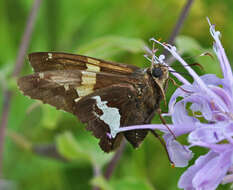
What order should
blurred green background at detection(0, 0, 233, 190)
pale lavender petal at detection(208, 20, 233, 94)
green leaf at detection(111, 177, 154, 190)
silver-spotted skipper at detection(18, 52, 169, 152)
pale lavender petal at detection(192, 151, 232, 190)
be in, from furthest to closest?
1. blurred green background at detection(0, 0, 233, 190)
2. green leaf at detection(111, 177, 154, 190)
3. silver-spotted skipper at detection(18, 52, 169, 152)
4. pale lavender petal at detection(208, 20, 233, 94)
5. pale lavender petal at detection(192, 151, 232, 190)

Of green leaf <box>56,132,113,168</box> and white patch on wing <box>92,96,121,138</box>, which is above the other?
white patch on wing <box>92,96,121,138</box>

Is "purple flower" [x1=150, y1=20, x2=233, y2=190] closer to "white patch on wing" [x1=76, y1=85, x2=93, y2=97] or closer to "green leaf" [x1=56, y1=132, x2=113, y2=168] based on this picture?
"white patch on wing" [x1=76, y1=85, x2=93, y2=97]

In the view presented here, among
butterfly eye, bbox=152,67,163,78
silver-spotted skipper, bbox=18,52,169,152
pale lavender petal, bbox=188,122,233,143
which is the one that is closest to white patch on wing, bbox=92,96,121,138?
silver-spotted skipper, bbox=18,52,169,152

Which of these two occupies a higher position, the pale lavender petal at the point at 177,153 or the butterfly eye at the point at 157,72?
the butterfly eye at the point at 157,72

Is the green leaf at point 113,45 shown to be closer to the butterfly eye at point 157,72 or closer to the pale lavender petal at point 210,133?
the butterfly eye at point 157,72

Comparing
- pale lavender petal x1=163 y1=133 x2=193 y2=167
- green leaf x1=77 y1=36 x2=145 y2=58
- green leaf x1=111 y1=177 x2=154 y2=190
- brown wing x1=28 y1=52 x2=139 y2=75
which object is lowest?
green leaf x1=111 y1=177 x2=154 y2=190

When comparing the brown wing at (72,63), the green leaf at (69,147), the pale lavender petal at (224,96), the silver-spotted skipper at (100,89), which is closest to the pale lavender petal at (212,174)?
the pale lavender petal at (224,96)

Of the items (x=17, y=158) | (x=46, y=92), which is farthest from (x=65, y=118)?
(x=46, y=92)

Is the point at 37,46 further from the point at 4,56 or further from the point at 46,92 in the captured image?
the point at 46,92
